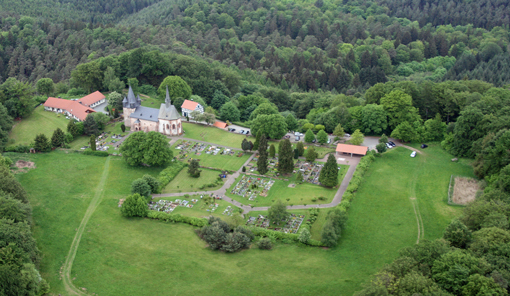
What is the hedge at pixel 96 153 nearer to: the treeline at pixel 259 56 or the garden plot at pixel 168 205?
the garden plot at pixel 168 205

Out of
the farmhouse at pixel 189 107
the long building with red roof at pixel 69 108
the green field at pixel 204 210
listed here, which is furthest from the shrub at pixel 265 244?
the long building with red roof at pixel 69 108

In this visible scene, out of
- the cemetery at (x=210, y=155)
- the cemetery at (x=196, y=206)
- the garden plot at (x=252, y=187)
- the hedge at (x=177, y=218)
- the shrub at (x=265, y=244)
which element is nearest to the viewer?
the shrub at (x=265, y=244)

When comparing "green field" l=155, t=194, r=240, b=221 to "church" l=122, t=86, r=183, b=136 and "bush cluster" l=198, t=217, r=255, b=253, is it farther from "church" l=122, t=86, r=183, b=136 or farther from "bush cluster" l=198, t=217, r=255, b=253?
"church" l=122, t=86, r=183, b=136

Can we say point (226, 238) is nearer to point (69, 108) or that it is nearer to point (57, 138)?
point (57, 138)

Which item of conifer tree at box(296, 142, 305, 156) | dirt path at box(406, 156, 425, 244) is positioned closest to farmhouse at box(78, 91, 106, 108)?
conifer tree at box(296, 142, 305, 156)

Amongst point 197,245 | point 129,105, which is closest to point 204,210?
point 197,245

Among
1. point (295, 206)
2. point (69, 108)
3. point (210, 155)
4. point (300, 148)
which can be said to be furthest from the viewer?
point (69, 108)
